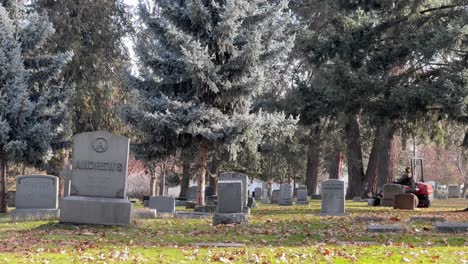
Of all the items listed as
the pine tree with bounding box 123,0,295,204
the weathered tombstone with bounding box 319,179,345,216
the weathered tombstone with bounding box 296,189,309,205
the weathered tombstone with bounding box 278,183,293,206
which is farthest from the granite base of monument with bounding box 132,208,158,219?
the weathered tombstone with bounding box 296,189,309,205

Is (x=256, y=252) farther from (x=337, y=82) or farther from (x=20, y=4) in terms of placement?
(x=20, y=4)

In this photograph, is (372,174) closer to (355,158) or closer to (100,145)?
(355,158)

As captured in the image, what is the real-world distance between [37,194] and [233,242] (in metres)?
9.69

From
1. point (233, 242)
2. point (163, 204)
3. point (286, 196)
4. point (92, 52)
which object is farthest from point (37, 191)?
point (286, 196)

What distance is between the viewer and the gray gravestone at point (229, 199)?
52.1 ft

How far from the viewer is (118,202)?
1447 cm

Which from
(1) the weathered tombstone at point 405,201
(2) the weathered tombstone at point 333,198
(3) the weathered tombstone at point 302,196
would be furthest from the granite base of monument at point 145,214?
(3) the weathered tombstone at point 302,196

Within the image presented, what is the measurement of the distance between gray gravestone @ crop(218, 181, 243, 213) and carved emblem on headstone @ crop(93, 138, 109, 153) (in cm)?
299

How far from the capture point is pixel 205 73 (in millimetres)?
20969

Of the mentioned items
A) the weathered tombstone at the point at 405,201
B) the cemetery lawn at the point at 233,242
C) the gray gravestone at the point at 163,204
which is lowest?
the cemetery lawn at the point at 233,242

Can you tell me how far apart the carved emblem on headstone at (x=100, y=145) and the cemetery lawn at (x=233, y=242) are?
1.69m

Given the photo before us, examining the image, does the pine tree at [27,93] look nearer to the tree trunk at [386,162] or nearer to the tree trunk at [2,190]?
the tree trunk at [2,190]

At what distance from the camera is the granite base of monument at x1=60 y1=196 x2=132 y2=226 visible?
14.3 metres

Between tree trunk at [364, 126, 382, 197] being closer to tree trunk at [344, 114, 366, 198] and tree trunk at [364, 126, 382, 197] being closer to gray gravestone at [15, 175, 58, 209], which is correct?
tree trunk at [344, 114, 366, 198]
